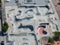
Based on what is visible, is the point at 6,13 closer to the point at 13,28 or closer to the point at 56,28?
the point at 13,28

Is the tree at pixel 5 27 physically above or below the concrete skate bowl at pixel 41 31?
above

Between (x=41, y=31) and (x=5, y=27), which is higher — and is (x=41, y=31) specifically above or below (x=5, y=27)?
below

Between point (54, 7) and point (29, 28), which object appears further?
point (54, 7)

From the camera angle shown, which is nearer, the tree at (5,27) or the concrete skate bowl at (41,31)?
the tree at (5,27)

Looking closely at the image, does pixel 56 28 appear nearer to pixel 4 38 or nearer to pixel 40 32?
pixel 40 32

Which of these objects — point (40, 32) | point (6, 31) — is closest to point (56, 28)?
point (40, 32)

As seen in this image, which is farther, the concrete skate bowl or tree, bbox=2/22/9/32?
the concrete skate bowl

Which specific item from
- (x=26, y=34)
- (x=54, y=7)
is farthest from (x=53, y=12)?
(x=26, y=34)

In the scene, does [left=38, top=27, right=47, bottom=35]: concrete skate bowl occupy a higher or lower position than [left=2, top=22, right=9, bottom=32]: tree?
lower

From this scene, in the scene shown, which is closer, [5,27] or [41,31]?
[5,27]

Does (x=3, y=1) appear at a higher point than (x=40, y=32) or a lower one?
higher
